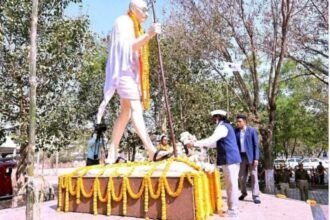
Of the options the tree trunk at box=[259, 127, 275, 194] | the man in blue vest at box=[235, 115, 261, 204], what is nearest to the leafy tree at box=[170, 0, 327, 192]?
the tree trunk at box=[259, 127, 275, 194]

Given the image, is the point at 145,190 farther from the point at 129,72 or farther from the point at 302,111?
the point at 302,111

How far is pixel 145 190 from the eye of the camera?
190 inches

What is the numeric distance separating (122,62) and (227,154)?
1.92 metres

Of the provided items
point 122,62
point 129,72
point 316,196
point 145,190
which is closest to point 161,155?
point 145,190

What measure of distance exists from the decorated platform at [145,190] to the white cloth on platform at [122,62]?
1.11 m

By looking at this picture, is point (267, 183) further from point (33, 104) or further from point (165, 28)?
point (33, 104)

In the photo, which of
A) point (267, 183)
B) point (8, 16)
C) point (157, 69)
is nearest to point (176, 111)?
point (157, 69)

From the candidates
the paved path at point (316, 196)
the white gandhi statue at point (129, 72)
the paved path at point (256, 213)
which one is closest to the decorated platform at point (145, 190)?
the paved path at point (256, 213)

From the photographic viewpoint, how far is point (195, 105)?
15289mm

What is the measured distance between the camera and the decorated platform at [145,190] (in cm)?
457

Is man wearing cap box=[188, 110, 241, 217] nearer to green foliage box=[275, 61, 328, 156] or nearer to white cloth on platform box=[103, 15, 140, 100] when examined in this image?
white cloth on platform box=[103, 15, 140, 100]

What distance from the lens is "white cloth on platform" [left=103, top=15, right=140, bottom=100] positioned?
19.2ft

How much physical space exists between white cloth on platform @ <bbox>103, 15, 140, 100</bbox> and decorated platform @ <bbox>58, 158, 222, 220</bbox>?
1.11 metres

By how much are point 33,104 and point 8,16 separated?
7302 millimetres
